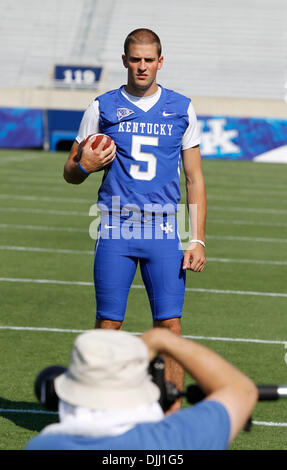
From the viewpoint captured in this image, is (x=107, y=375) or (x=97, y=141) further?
(x=97, y=141)

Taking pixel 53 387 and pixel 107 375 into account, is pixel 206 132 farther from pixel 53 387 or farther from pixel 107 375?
pixel 107 375

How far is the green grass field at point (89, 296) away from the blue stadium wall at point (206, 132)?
10446mm

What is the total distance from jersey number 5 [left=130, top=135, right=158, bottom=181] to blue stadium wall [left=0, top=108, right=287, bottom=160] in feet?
71.2

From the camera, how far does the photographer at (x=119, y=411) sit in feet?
6.68

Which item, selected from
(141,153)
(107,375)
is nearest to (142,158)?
(141,153)

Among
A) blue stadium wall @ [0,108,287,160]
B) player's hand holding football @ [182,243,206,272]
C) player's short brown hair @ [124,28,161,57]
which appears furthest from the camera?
blue stadium wall @ [0,108,287,160]

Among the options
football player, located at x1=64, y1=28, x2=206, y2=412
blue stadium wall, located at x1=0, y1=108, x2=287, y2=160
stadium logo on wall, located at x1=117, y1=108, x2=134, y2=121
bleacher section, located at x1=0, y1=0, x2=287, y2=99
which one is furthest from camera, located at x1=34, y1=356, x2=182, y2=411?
bleacher section, located at x1=0, y1=0, x2=287, y2=99

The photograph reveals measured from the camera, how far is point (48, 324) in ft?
22.8

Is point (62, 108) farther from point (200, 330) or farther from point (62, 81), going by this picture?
point (200, 330)

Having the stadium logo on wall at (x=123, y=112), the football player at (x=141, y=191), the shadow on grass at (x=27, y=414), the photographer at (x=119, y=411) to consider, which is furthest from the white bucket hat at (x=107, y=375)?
the shadow on grass at (x=27, y=414)

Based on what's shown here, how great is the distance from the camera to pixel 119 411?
2.06 m

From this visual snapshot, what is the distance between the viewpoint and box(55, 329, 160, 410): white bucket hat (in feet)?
6.64

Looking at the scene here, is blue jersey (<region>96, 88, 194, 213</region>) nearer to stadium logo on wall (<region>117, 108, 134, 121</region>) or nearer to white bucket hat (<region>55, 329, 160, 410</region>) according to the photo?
stadium logo on wall (<region>117, 108, 134, 121</region>)

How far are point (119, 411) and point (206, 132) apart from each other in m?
24.5
